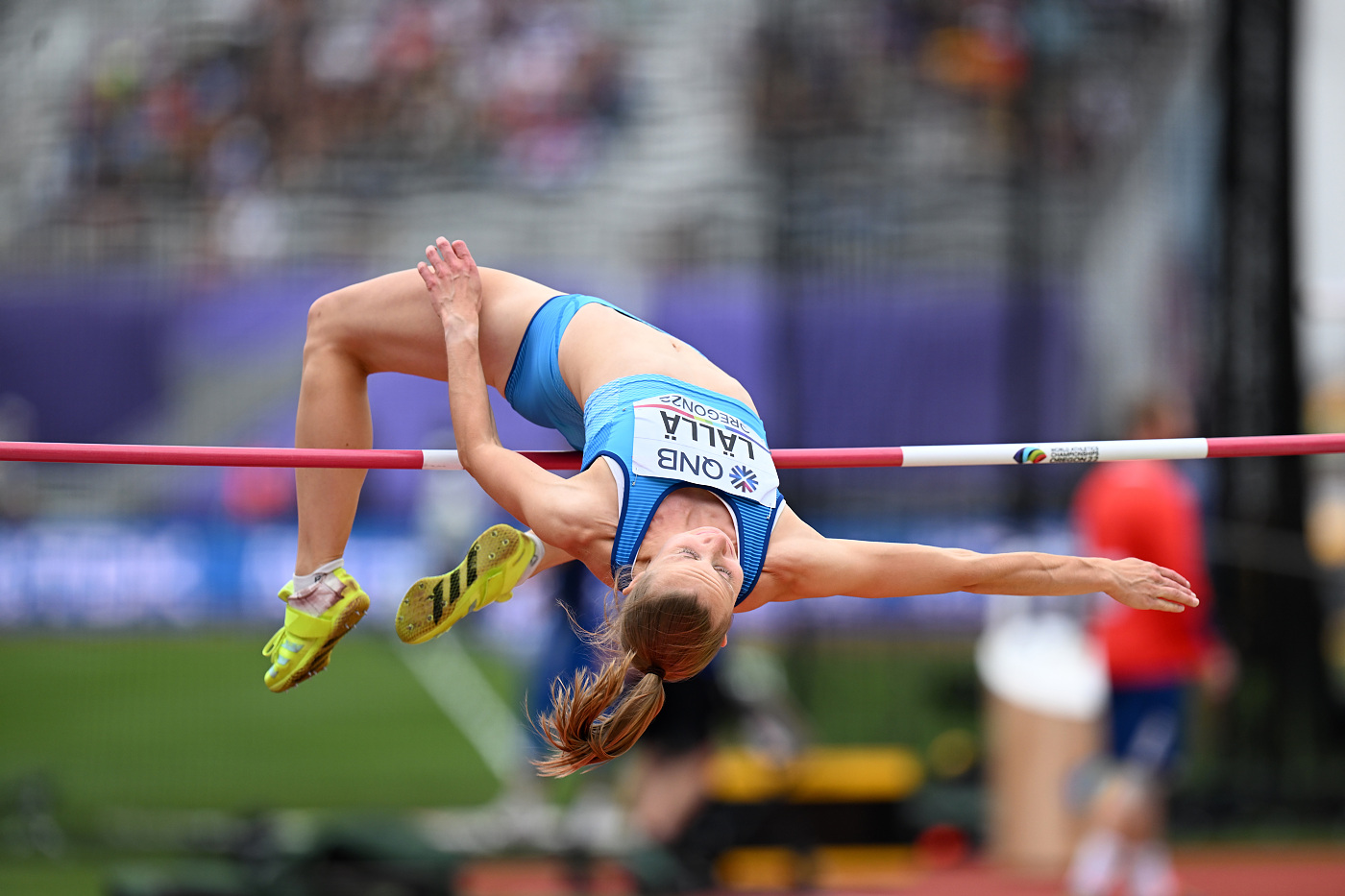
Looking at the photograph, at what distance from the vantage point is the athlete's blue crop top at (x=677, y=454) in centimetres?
310

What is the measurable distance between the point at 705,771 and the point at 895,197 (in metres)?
4.16

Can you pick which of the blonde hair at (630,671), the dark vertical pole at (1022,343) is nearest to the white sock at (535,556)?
the blonde hair at (630,671)

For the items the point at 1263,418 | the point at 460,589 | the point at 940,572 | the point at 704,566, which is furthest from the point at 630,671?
the point at 1263,418

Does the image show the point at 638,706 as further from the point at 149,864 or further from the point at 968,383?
the point at 968,383

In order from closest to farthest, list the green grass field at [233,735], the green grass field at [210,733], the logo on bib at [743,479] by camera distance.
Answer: the logo on bib at [743,479] → the green grass field at [233,735] → the green grass field at [210,733]

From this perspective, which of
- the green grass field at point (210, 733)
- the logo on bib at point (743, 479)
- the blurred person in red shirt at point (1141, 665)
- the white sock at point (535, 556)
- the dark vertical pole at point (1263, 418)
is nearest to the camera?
the logo on bib at point (743, 479)

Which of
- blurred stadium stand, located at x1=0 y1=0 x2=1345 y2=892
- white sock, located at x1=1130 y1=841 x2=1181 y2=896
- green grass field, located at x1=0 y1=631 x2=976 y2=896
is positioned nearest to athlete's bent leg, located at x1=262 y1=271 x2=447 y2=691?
green grass field, located at x1=0 y1=631 x2=976 y2=896

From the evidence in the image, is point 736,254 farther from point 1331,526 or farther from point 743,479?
point 743,479

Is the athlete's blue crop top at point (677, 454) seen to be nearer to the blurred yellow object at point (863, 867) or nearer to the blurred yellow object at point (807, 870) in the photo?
the blurred yellow object at point (807, 870)

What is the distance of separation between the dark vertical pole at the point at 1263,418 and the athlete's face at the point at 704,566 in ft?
19.0

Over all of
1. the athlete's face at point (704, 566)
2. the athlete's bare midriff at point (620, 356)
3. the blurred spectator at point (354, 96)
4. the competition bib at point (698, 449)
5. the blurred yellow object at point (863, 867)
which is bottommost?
the blurred yellow object at point (863, 867)

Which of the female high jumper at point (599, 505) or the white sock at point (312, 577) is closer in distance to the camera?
the female high jumper at point (599, 505)

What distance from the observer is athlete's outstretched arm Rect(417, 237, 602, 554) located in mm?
3084

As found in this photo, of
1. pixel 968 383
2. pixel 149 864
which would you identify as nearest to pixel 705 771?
pixel 149 864
